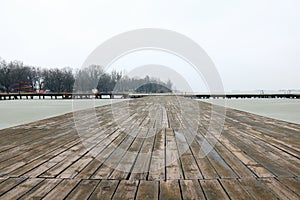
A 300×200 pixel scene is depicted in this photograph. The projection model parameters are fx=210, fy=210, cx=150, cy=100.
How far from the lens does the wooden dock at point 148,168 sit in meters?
1.67

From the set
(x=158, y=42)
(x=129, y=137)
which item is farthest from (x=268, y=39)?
(x=129, y=137)

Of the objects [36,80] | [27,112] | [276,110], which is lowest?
[27,112]

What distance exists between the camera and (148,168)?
7.29 feet

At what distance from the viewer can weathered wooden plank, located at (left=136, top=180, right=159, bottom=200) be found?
1581 mm

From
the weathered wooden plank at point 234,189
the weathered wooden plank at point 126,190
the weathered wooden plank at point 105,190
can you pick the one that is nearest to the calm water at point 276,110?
the weathered wooden plank at point 234,189

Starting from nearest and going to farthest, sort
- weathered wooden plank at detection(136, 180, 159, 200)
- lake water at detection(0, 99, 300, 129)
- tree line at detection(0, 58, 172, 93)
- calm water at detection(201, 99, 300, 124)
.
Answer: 1. weathered wooden plank at detection(136, 180, 159, 200)
2. lake water at detection(0, 99, 300, 129)
3. calm water at detection(201, 99, 300, 124)
4. tree line at detection(0, 58, 172, 93)

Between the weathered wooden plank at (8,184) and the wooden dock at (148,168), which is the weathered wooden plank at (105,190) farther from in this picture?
the weathered wooden plank at (8,184)

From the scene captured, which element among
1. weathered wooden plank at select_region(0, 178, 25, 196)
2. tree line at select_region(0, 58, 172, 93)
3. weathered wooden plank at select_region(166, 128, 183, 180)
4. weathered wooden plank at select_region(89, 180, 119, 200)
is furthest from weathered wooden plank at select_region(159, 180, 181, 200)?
tree line at select_region(0, 58, 172, 93)

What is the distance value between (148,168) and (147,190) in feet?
1.70

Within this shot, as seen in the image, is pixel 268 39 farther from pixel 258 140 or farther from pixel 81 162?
pixel 81 162

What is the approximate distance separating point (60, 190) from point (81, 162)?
2.38 ft

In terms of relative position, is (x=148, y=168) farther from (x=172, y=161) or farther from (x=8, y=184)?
(x=8, y=184)

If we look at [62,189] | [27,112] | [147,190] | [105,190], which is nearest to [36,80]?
[27,112]

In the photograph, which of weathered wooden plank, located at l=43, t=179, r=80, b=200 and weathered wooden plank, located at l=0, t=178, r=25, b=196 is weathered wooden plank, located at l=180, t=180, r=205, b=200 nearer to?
weathered wooden plank, located at l=43, t=179, r=80, b=200
